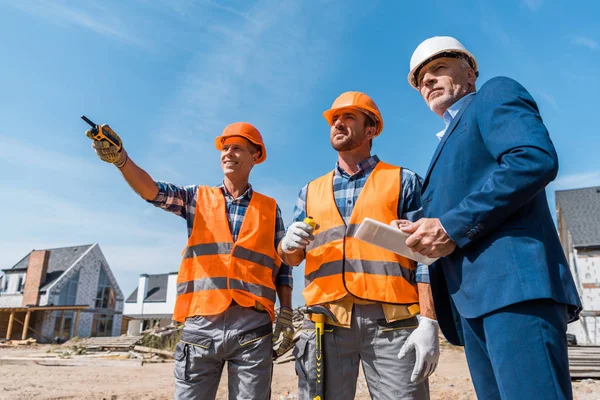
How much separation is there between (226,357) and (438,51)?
2.65m

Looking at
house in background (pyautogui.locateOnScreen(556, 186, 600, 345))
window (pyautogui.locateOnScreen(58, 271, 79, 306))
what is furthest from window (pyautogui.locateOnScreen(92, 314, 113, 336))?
house in background (pyautogui.locateOnScreen(556, 186, 600, 345))

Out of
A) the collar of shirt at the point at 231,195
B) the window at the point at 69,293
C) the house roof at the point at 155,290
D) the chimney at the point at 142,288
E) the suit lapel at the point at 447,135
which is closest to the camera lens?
the suit lapel at the point at 447,135

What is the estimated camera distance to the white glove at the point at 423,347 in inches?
97.3

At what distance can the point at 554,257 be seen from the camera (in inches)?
67.8

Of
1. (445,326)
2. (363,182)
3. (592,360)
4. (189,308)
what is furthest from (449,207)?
(592,360)

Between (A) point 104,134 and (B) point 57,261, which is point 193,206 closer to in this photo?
(A) point 104,134

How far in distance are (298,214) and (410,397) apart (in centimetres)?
151

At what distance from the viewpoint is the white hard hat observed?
8.16 feet

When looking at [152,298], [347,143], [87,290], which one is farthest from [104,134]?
[152,298]

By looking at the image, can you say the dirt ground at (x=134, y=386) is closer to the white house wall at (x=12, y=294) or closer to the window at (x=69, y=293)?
the window at (x=69, y=293)

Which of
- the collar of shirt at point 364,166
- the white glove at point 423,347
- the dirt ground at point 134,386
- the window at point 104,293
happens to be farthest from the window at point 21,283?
the white glove at point 423,347

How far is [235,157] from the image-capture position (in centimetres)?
401

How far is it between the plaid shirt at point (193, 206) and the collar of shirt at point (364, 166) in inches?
36.8

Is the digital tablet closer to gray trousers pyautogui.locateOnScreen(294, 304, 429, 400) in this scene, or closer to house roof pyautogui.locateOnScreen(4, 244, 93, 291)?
gray trousers pyautogui.locateOnScreen(294, 304, 429, 400)
